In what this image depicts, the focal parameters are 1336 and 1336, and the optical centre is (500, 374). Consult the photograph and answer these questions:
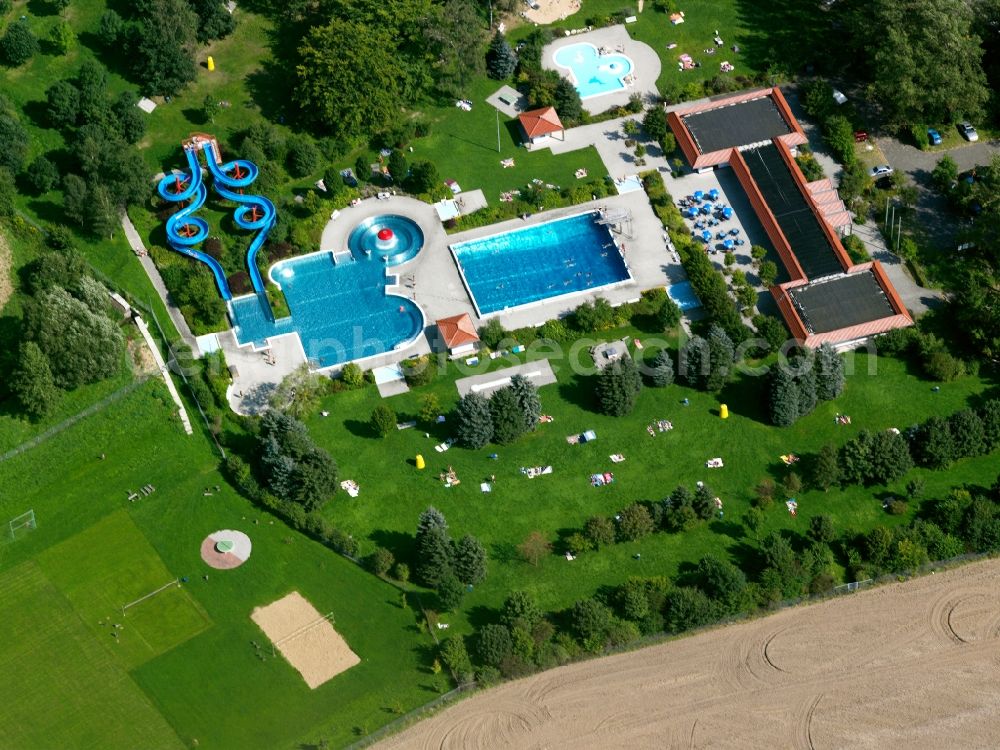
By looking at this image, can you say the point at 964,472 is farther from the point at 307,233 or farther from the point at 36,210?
the point at 36,210

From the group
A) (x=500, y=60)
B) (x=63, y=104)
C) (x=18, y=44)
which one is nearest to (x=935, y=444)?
(x=500, y=60)

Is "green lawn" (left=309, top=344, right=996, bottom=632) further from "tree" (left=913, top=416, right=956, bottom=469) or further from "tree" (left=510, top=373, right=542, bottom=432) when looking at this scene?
"tree" (left=510, top=373, right=542, bottom=432)

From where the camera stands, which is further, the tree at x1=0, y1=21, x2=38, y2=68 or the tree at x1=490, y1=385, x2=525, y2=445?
the tree at x1=0, y1=21, x2=38, y2=68

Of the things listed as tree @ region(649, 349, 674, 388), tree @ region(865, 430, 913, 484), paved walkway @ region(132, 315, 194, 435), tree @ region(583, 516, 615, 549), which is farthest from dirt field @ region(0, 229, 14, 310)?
tree @ region(865, 430, 913, 484)

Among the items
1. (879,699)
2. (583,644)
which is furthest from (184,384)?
(879,699)

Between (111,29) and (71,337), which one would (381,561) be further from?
(111,29)

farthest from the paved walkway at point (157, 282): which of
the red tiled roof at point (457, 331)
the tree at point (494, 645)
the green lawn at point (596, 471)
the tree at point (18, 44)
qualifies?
the tree at point (494, 645)
